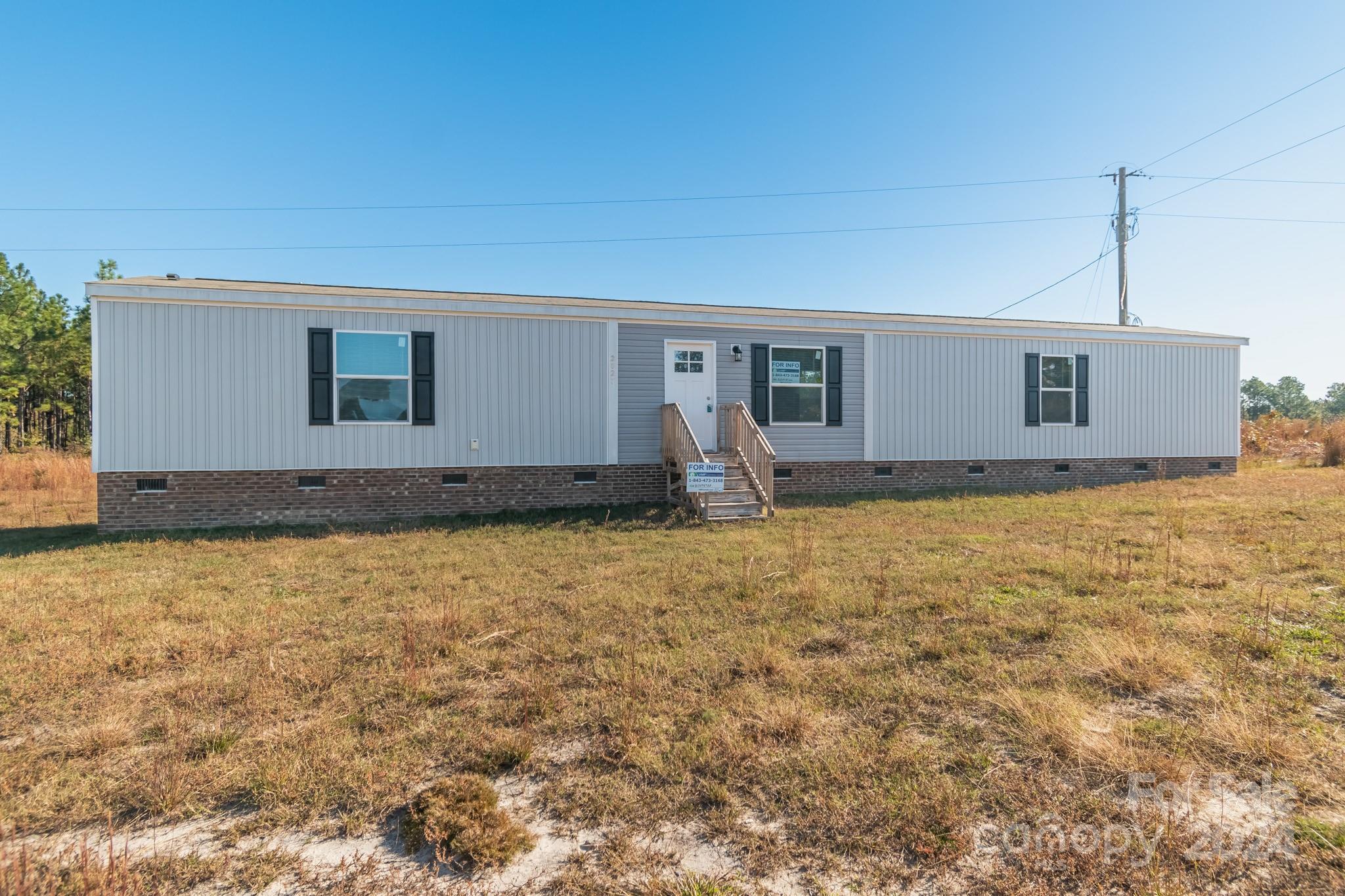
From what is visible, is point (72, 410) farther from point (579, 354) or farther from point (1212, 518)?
point (1212, 518)

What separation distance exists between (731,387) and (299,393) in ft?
23.5

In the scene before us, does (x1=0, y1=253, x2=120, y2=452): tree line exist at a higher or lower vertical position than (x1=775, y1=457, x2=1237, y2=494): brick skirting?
higher

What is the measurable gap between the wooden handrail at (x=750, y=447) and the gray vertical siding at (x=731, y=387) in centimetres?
52

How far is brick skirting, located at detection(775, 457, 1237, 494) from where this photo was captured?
38.8 ft

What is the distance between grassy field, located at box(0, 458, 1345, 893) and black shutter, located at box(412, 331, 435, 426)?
3.58 metres

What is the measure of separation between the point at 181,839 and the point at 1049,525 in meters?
9.37

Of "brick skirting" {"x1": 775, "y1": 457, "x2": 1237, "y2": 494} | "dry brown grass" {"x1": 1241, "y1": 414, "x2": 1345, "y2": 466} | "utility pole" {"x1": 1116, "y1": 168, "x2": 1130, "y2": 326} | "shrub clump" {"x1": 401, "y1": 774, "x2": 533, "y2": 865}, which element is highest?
"utility pole" {"x1": 1116, "y1": 168, "x2": 1130, "y2": 326}

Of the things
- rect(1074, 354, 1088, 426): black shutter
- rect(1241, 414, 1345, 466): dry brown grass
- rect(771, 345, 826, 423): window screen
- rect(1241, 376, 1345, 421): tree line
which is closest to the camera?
rect(771, 345, 826, 423): window screen

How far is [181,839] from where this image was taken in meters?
2.31

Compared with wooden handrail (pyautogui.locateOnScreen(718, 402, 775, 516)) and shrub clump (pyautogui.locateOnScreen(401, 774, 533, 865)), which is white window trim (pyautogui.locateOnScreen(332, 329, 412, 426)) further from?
shrub clump (pyautogui.locateOnScreen(401, 774, 533, 865))

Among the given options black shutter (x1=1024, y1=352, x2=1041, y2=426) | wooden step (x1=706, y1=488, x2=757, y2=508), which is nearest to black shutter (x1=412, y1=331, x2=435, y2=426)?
wooden step (x1=706, y1=488, x2=757, y2=508)

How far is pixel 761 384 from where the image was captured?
37.9 feet

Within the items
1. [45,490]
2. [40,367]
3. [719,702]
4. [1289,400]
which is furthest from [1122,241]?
[1289,400]

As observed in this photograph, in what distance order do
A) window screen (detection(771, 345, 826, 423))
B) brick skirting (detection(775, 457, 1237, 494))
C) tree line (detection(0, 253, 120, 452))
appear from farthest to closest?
tree line (detection(0, 253, 120, 452))
brick skirting (detection(775, 457, 1237, 494))
window screen (detection(771, 345, 826, 423))
